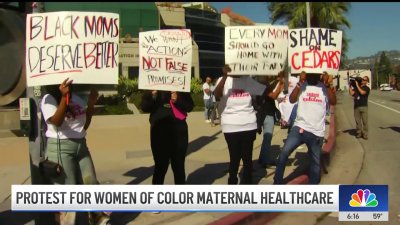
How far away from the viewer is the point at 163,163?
520 centimetres

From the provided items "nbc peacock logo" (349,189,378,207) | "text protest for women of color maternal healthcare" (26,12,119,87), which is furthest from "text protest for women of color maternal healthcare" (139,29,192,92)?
"nbc peacock logo" (349,189,378,207)

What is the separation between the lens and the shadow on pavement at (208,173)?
22.0 feet

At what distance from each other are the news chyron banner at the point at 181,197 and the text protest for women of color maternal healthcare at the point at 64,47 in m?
1.01

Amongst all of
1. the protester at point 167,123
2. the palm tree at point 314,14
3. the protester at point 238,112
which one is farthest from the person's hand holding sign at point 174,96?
the palm tree at point 314,14

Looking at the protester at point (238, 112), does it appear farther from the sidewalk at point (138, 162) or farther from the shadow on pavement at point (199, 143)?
the shadow on pavement at point (199, 143)

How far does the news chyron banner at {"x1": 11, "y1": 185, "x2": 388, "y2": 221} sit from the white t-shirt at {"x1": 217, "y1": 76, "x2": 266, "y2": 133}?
54.8 inches

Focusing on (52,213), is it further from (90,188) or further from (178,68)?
(178,68)

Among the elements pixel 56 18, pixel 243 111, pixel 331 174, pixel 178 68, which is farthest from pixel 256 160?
pixel 56 18

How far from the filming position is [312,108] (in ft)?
18.9

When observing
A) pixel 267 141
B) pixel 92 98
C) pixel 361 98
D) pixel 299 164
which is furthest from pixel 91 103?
pixel 361 98

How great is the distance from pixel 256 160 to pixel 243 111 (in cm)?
296

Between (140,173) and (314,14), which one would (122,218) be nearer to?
(140,173)

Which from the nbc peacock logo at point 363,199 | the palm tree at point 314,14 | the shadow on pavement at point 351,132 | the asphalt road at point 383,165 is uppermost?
the palm tree at point 314,14

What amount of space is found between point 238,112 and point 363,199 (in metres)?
1.78
